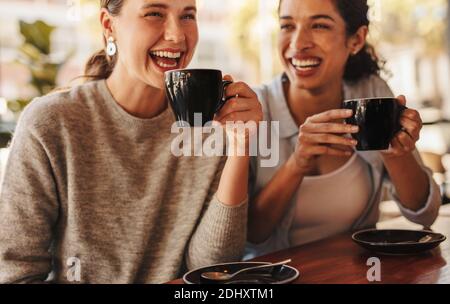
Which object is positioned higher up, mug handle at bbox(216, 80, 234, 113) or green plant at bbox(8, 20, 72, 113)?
green plant at bbox(8, 20, 72, 113)

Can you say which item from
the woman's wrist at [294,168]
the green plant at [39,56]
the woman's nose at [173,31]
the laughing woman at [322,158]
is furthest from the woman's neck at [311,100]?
the green plant at [39,56]

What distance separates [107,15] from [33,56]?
5.47 ft

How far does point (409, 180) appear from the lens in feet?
4.05

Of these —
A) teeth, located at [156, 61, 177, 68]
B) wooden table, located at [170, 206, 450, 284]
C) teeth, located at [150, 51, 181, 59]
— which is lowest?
wooden table, located at [170, 206, 450, 284]

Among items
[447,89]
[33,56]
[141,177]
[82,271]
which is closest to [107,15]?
[141,177]

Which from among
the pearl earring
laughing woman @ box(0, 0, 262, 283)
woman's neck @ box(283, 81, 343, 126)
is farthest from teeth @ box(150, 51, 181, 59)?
woman's neck @ box(283, 81, 343, 126)

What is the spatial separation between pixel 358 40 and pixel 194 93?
626mm

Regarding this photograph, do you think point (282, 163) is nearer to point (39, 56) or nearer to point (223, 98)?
point (223, 98)

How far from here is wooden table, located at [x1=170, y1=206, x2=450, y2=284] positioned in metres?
0.84

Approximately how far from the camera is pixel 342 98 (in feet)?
4.50

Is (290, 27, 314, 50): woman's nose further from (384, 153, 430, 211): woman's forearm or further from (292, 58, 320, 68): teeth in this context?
(384, 153, 430, 211): woman's forearm

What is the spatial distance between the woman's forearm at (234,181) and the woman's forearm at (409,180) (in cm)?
36

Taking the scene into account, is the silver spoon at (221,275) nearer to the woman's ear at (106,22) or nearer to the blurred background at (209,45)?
the blurred background at (209,45)

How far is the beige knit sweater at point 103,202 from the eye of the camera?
1.01 m
